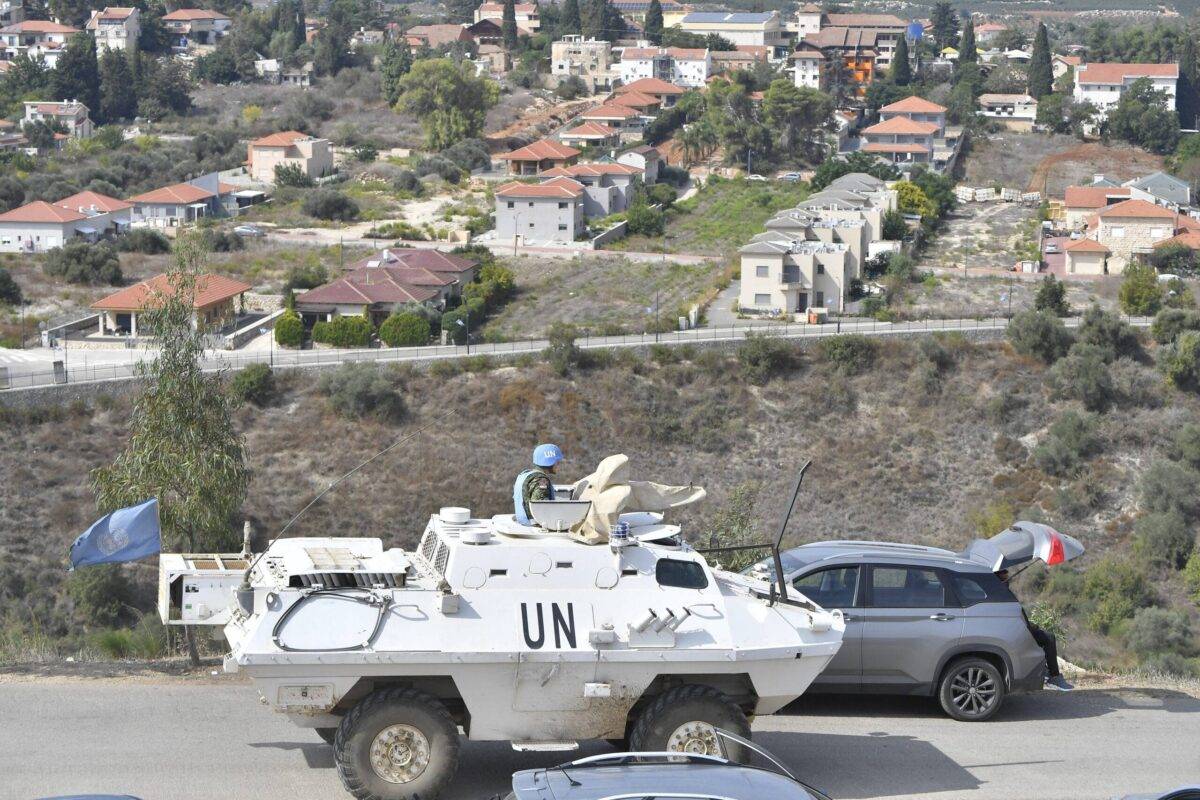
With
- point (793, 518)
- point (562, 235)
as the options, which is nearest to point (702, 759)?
point (793, 518)

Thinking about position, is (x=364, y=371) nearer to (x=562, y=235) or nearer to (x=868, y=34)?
(x=562, y=235)

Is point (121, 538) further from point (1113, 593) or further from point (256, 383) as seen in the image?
point (256, 383)

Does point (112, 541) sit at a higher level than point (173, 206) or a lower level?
higher

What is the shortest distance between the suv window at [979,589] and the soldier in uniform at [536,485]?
3.75m

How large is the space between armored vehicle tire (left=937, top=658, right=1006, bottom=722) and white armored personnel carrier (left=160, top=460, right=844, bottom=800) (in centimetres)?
212

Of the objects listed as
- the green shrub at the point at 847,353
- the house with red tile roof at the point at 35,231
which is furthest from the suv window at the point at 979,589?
the house with red tile roof at the point at 35,231

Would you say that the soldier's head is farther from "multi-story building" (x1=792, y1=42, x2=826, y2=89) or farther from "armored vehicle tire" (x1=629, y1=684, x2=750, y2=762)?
"multi-story building" (x1=792, y1=42, x2=826, y2=89)

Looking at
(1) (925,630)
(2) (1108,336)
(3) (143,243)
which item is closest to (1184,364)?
(2) (1108,336)

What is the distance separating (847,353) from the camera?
5122 cm

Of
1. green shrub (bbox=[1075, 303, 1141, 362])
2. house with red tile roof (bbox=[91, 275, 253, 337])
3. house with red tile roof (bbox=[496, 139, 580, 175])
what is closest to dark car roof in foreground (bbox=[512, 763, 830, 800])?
house with red tile roof (bbox=[91, 275, 253, 337])

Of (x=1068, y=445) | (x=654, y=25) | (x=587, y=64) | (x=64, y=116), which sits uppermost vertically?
(x=654, y=25)

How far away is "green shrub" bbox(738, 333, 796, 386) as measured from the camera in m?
50.4

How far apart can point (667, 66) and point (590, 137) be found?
972 inches

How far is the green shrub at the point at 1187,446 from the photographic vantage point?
4606cm
